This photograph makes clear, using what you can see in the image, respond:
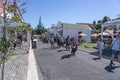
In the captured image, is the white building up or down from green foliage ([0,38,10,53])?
up

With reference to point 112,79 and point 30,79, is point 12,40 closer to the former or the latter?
point 30,79

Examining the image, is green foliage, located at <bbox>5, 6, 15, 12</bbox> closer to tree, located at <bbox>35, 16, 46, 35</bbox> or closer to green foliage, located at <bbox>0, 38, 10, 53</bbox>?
green foliage, located at <bbox>0, 38, 10, 53</bbox>

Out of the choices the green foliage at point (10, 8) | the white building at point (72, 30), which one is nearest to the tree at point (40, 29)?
the white building at point (72, 30)

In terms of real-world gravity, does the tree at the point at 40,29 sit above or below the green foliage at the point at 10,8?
above

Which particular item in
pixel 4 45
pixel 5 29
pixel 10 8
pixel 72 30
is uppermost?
pixel 72 30

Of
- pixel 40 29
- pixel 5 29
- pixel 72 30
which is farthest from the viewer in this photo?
pixel 40 29

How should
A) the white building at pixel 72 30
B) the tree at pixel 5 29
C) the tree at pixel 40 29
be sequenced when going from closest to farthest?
1. the tree at pixel 5 29
2. the white building at pixel 72 30
3. the tree at pixel 40 29

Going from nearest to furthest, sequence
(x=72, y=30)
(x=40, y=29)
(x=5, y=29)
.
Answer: (x=5, y=29) < (x=72, y=30) < (x=40, y=29)

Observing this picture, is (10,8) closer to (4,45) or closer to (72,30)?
(4,45)

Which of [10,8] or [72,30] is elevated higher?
[72,30]

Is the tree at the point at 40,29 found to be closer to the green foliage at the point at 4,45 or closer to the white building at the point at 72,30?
the white building at the point at 72,30

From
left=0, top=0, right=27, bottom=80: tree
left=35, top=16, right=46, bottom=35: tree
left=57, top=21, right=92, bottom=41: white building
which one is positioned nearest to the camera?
left=0, top=0, right=27, bottom=80: tree

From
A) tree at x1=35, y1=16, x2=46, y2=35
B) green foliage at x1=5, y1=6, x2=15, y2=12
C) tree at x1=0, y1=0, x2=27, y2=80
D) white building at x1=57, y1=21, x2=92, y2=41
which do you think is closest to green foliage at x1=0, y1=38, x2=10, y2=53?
tree at x1=0, y1=0, x2=27, y2=80

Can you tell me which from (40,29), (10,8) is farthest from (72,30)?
(10,8)
